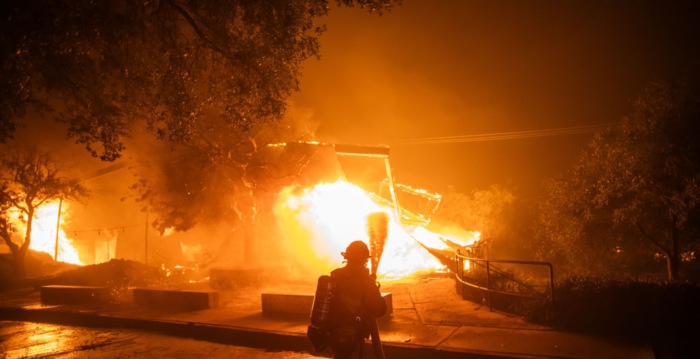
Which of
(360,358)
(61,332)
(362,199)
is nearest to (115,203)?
(362,199)

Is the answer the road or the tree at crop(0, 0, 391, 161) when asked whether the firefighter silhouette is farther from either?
the tree at crop(0, 0, 391, 161)

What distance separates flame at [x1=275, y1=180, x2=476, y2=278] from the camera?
70.9 ft

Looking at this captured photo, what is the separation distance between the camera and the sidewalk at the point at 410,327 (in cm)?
679

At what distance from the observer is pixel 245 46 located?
33.4 ft

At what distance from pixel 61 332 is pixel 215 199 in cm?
900

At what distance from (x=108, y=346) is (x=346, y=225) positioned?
15.0 m

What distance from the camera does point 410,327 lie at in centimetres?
875

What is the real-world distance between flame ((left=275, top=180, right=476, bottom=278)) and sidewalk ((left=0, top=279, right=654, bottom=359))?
7.57 meters

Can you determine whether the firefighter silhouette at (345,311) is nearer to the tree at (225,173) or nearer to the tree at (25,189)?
the tree at (225,173)

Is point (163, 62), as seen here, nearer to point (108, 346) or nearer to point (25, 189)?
point (108, 346)

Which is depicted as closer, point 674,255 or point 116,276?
point 674,255

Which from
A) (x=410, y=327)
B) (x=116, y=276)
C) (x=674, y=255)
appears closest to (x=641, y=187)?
(x=674, y=255)

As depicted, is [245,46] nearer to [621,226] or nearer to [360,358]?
[360,358]

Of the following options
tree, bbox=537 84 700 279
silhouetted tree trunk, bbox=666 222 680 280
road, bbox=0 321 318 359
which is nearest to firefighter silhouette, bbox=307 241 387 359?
road, bbox=0 321 318 359
